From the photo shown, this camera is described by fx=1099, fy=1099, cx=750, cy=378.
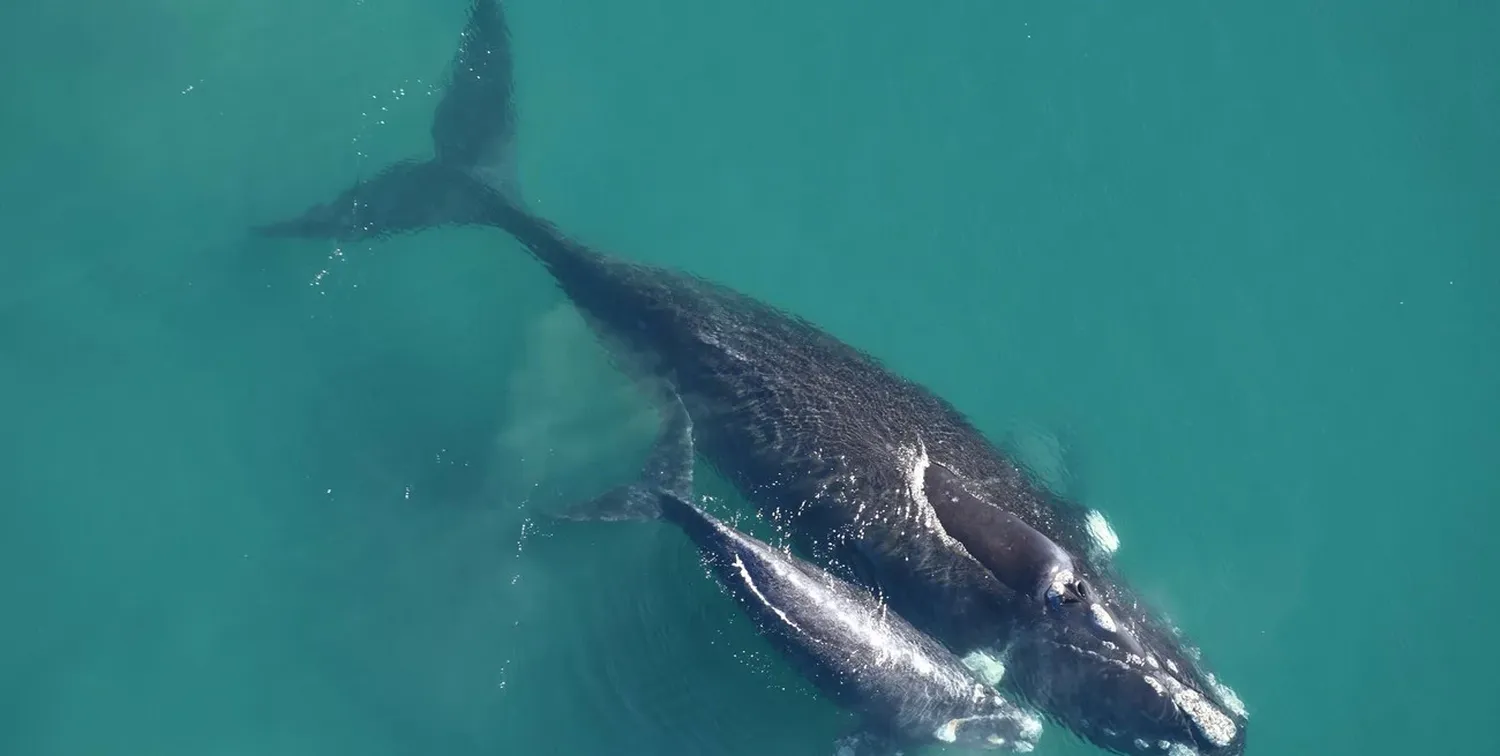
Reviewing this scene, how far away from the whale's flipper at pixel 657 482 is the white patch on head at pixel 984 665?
15.0 ft

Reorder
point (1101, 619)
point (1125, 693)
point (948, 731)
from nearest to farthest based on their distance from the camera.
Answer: point (1125, 693) → point (1101, 619) → point (948, 731)

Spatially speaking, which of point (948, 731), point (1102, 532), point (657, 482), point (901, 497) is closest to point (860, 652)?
point (948, 731)

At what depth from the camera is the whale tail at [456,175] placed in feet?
60.0

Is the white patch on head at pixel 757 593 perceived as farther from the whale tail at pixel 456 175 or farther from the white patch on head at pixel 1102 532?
the whale tail at pixel 456 175

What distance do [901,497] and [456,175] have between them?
30.1 feet

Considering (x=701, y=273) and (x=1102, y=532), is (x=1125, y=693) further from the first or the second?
(x=701, y=273)

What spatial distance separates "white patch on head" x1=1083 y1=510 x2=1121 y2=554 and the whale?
288cm

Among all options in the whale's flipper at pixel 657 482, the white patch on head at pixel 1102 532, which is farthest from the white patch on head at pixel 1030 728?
the whale's flipper at pixel 657 482

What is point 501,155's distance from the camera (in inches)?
738

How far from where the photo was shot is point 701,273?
18828 mm

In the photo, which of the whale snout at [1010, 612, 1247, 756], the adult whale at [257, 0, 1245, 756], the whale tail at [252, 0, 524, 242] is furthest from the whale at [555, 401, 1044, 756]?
the whale tail at [252, 0, 524, 242]

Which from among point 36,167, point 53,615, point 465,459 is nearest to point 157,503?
point 53,615

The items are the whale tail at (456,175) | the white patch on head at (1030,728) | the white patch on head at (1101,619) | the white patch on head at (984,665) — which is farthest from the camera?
the whale tail at (456,175)

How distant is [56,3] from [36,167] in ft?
11.6
